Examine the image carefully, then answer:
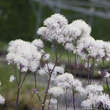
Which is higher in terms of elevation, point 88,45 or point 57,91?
point 88,45

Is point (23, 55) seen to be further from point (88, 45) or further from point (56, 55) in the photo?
point (88, 45)

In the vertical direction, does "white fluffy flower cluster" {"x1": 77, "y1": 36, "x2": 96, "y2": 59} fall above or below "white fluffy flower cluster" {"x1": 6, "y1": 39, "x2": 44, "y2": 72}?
above

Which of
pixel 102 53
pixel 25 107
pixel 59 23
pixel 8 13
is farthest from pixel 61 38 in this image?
pixel 8 13

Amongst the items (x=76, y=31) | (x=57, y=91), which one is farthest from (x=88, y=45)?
(x=57, y=91)

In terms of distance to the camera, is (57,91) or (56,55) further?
(56,55)

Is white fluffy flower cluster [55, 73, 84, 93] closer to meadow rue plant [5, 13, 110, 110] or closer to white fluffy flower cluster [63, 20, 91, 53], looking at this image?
meadow rue plant [5, 13, 110, 110]

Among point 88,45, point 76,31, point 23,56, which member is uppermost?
point 76,31

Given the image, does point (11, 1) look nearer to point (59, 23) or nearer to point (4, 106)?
point (4, 106)

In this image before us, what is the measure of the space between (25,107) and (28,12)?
17.0 m

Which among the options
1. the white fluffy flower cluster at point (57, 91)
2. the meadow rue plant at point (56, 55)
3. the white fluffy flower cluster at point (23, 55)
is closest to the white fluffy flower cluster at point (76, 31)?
the meadow rue plant at point (56, 55)

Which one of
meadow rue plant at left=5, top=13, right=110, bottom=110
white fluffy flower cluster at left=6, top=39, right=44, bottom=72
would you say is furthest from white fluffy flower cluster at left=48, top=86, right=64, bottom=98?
white fluffy flower cluster at left=6, top=39, right=44, bottom=72

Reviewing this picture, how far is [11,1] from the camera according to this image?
21.4 meters

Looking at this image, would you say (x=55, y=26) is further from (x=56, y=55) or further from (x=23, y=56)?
(x=23, y=56)

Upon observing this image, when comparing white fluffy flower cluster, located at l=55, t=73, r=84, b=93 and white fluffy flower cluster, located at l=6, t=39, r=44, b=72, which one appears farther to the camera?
white fluffy flower cluster, located at l=55, t=73, r=84, b=93
